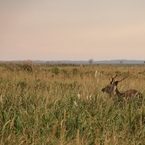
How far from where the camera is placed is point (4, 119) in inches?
171

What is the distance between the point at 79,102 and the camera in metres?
5.21

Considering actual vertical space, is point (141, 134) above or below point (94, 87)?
below

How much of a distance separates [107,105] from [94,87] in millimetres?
421

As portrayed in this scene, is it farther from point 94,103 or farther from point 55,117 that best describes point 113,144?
point 94,103

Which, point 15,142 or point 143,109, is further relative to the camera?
point 143,109

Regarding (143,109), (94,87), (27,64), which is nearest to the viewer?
(143,109)

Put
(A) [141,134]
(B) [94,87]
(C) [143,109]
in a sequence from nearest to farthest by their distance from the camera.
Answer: (A) [141,134]
(C) [143,109]
(B) [94,87]

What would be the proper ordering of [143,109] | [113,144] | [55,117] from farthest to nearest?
[143,109], [55,117], [113,144]

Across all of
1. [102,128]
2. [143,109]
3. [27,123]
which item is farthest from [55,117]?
[143,109]

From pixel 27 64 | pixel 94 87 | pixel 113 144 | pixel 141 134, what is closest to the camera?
pixel 113 144

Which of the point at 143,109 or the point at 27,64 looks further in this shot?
the point at 27,64

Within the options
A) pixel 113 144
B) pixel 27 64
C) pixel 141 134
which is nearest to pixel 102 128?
pixel 141 134

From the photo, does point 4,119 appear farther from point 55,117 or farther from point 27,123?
point 55,117

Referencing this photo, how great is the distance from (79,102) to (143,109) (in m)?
1.17
